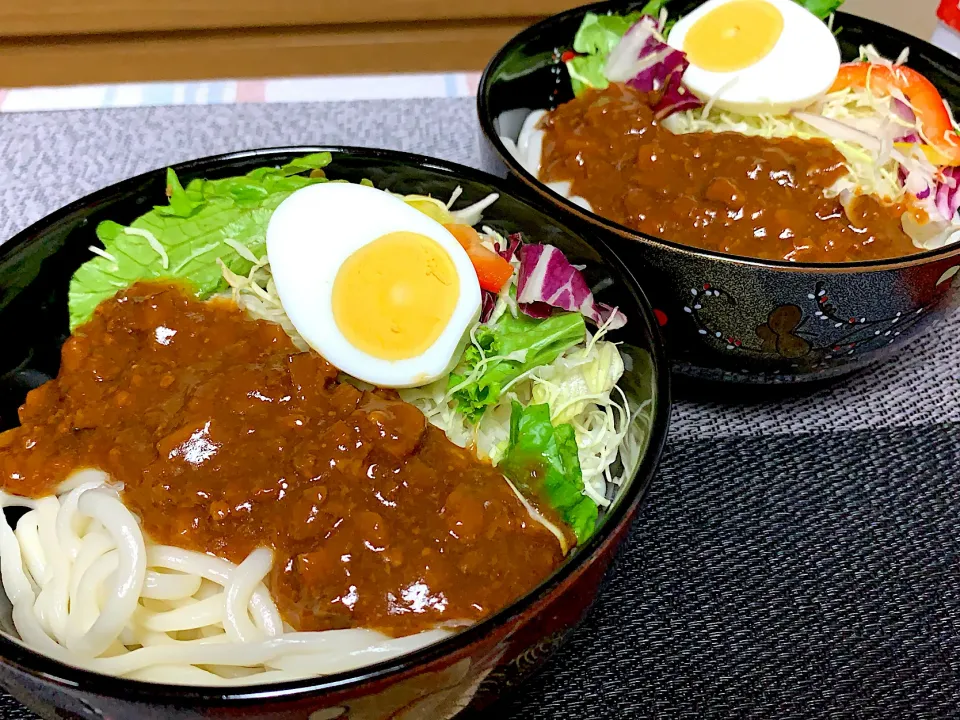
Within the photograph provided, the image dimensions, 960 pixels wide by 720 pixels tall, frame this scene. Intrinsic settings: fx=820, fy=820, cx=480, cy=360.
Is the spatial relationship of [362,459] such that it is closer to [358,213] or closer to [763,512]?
[358,213]

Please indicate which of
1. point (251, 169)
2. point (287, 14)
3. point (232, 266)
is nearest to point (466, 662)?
point (232, 266)

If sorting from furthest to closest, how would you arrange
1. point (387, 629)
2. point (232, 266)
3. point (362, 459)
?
point (232, 266) → point (362, 459) → point (387, 629)

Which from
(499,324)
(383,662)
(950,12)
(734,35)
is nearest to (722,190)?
(499,324)

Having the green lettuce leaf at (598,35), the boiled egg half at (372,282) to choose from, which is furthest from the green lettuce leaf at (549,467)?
the green lettuce leaf at (598,35)

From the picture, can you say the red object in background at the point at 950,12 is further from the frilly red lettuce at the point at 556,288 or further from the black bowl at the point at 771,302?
the frilly red lettuce at the point at 556,288

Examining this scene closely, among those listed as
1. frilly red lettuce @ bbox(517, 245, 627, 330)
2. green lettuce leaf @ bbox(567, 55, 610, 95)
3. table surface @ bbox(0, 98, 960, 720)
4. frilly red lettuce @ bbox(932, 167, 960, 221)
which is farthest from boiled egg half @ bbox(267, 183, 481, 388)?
frilly red lettuce @ bbox(932, 167, 960, 221)

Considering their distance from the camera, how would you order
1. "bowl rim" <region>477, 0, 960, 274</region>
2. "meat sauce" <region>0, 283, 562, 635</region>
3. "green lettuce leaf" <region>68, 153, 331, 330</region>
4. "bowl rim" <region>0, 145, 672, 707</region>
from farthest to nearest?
"green lettuce leaf" <region>68, 153, 331, 330</region> → "bowl rim" <region>477, 0, 960, 274</region> → "meat sauce" <region>0, 283, 562, 635</region> → "bowl rim" <region>0, 145, 672, 707</region>

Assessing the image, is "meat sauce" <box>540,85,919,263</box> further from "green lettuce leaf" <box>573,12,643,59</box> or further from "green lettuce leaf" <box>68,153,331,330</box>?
"green lettuce leaf" <box>68,153,331,330</box>
